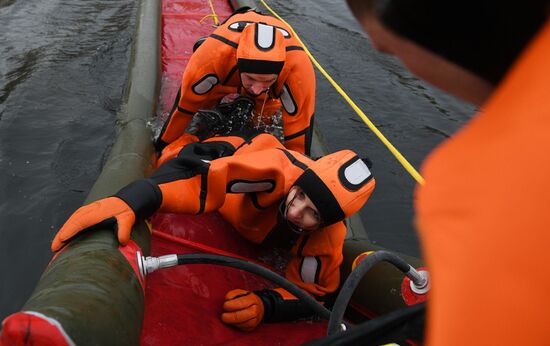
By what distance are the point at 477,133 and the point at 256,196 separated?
218 cm

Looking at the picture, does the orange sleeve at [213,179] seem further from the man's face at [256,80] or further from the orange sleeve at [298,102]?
the orange sleeve at [298,102]

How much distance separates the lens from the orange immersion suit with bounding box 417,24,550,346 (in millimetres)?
363

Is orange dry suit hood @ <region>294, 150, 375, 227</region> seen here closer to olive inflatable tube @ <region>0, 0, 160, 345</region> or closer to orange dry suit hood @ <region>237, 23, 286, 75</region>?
olive inflatable tube @ <region>0, 0, 160, 345</region>

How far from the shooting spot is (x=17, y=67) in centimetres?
554

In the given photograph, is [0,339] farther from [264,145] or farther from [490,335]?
[264,145]

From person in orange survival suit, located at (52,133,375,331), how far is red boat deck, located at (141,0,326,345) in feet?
0.26

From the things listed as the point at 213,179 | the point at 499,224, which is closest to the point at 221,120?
the point at 213,179

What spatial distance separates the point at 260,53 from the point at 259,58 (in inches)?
1.4

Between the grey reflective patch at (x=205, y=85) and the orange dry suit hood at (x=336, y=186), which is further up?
the orange dry suit hood at (x=336, y=186)

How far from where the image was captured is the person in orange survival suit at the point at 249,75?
122 inches

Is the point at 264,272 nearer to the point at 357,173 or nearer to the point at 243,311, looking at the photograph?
the point at 243,311

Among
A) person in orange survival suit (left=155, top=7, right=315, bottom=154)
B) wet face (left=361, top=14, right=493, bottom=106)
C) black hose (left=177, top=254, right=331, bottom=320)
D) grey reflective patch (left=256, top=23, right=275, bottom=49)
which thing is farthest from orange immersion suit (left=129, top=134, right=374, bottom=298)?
wet face (left=361, top=14, right=493, bottom=106)

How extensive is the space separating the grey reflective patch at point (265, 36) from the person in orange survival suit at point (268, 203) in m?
0.76

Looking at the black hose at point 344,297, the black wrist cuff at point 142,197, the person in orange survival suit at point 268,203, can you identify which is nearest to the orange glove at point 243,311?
the person in orange survival suit at point 268,203
